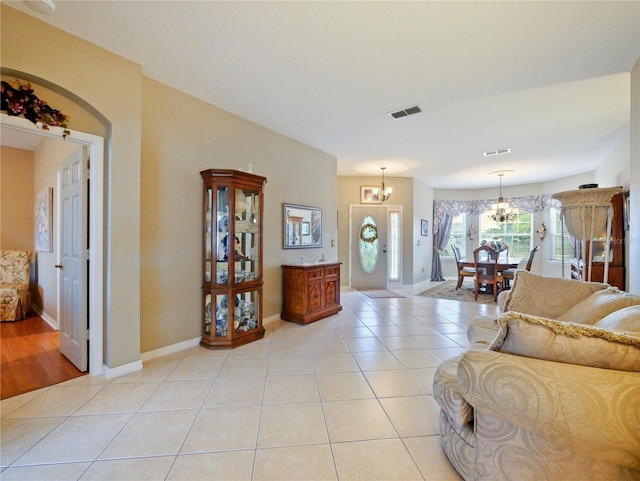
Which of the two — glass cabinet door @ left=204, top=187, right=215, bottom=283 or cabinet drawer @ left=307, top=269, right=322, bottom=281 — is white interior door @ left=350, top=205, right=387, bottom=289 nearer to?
cabinet drawer @ left=307, top=269, right=322, bottom=281

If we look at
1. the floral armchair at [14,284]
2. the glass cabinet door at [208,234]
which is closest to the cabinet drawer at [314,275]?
the glass cabinet door at [208,234]

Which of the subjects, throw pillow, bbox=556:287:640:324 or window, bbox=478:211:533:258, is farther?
window, bbox=478:211:533:258

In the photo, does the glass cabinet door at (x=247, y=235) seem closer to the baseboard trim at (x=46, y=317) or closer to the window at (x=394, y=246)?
the baseboard trim at (x=46, y=317)

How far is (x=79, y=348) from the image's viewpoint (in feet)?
8.20

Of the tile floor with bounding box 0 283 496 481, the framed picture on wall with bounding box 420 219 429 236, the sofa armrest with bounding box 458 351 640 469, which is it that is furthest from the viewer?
the framed picture on wall with bounding box 420 219 429 236

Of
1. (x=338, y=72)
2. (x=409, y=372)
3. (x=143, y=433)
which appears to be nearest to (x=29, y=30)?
(x=338, y=72)

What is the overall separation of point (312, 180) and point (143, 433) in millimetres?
3906

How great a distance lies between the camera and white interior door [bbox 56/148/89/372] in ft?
8.05

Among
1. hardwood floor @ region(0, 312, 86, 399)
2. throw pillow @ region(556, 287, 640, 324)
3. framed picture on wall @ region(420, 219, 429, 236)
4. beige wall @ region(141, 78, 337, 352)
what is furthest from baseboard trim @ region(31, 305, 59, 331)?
framed picture on wall @ region(420, 219, 429, 236)

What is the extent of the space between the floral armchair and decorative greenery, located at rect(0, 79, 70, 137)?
11.2 ft

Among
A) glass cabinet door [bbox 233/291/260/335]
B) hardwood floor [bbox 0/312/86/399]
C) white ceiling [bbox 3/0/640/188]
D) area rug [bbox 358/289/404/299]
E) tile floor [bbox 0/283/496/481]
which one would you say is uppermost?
white ceiling [bbox 3/0/640/188]

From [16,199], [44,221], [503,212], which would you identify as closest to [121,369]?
[44,221]

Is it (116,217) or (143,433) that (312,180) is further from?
(143,433)

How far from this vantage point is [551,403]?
3.34 ft
